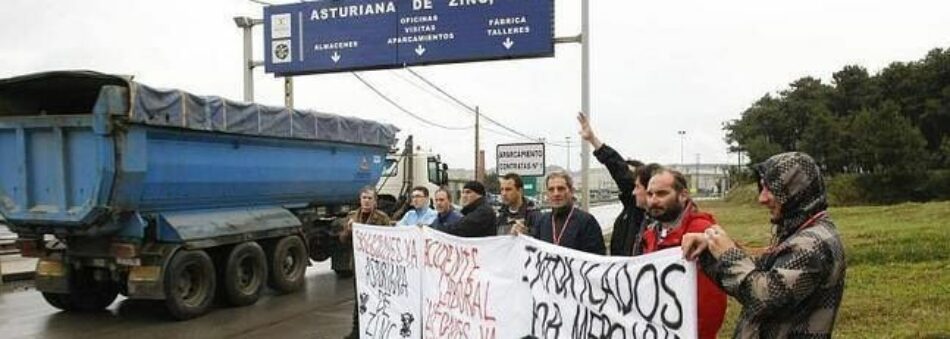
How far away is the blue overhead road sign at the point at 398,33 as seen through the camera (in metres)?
15.4

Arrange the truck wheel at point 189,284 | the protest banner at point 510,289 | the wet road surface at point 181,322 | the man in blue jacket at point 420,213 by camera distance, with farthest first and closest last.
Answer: the truck wheel at point 189,284, the wet road surface at point 181,322, the man in blue jacket at point 420,213, the protest banner at point 510,289

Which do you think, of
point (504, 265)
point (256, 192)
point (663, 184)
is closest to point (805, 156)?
point (663, 184)

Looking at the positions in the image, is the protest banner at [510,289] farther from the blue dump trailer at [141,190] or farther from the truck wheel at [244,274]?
the truck wheel at [244,274]

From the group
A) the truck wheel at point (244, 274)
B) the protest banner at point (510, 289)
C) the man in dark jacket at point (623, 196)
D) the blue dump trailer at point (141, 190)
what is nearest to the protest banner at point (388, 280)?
the protest banner at point (510, 289)

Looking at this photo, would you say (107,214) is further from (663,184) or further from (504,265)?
(663,184)

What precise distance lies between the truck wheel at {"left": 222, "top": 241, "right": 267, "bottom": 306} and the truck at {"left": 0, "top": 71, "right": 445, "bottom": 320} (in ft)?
0.06

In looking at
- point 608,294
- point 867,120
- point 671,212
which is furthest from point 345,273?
point 867,120

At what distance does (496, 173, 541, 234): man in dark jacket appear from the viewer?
7.14m

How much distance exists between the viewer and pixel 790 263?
2953mm

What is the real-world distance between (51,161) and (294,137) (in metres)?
3.64

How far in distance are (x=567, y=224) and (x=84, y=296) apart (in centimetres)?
809

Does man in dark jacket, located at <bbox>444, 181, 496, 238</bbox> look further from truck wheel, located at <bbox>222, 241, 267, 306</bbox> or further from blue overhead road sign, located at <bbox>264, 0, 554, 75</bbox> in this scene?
blue overhead road sign, located at <bbox>264, 0, 554, 75</bbox>

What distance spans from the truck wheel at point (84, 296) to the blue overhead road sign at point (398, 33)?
6.77 meters

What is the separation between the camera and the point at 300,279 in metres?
13.5
